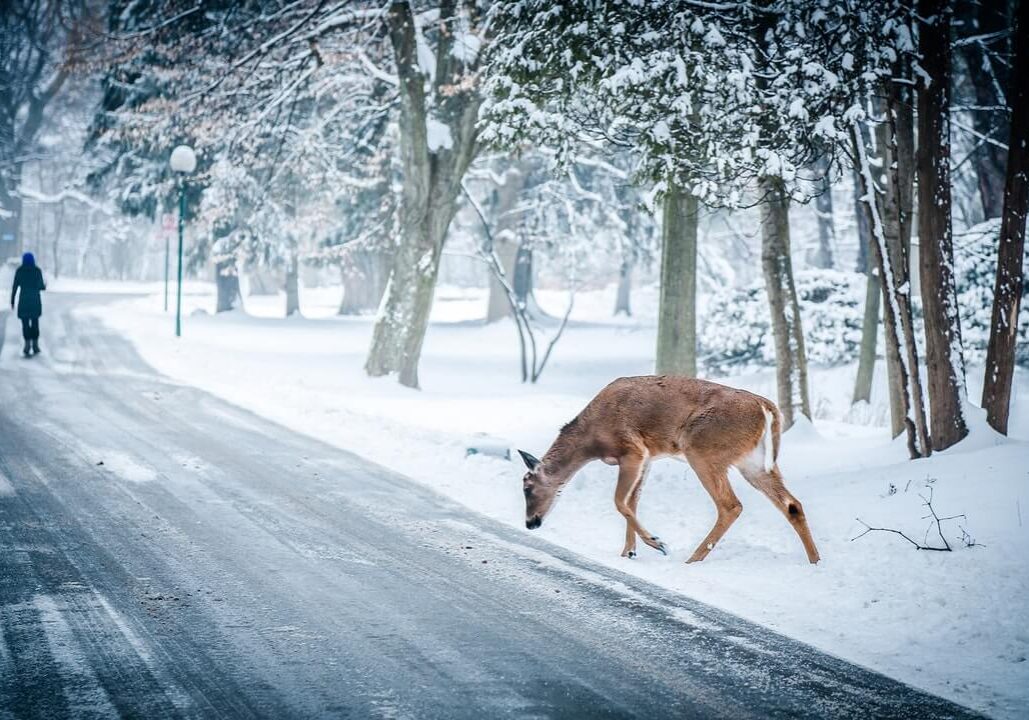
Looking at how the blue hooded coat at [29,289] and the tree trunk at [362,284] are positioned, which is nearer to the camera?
the blue hooded coat at [29,289]

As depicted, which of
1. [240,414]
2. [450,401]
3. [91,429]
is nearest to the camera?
[91,429]

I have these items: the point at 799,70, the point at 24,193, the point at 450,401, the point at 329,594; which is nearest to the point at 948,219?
the point at 799,70

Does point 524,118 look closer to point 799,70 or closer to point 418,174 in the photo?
point 799,70

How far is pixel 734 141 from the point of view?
32.4 ft

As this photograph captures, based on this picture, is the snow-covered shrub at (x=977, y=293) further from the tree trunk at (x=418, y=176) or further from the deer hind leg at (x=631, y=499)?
the deer hind leg at (x=631, y=499)

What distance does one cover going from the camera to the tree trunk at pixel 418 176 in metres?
17.4

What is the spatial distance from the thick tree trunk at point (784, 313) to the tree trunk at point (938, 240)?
124 inches

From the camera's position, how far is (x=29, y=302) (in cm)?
1966

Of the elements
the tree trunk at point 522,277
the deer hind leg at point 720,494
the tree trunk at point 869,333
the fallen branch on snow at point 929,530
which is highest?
the tree trunk at point 522,277

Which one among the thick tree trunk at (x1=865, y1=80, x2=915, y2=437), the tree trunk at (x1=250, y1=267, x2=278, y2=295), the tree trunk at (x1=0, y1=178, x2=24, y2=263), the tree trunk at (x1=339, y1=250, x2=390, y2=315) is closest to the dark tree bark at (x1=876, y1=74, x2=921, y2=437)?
the thick tree trunk at (x1=865, y1=80, x2=915, y2=437)

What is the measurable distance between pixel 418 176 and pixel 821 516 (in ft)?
37.6

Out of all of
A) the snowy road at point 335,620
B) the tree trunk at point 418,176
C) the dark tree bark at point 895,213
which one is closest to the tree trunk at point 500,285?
the tree trunk at point 418,176

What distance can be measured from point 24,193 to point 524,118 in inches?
2228

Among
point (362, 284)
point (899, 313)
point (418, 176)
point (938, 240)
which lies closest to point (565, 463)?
point (899, 313)
